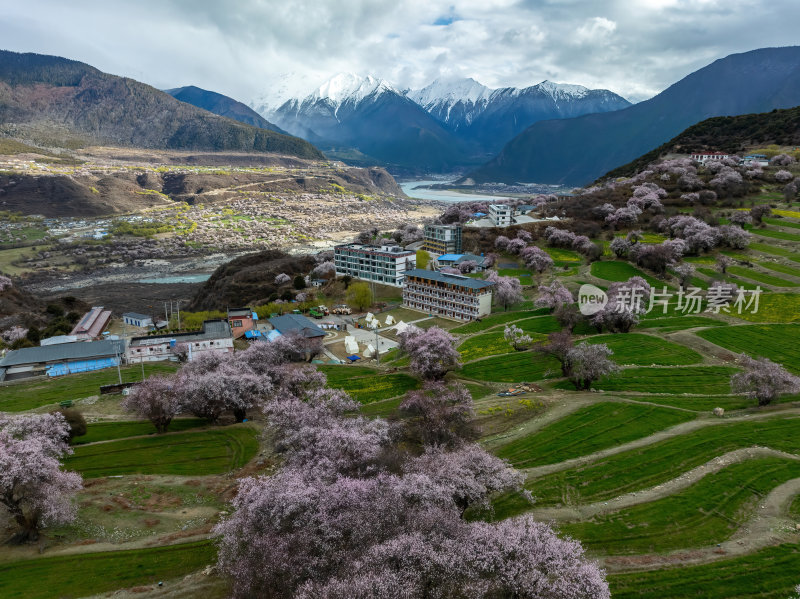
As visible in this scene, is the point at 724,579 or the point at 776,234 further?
the point at 776,234

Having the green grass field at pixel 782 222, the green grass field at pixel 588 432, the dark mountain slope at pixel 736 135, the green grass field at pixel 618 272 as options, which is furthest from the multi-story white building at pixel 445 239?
the dark mountain slope at pixel 736 135

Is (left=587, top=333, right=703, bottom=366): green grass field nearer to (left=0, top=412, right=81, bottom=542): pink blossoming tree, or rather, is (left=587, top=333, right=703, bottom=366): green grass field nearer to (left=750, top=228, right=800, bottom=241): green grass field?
(left=750, top=228, right=800, bottom=241): green grass field

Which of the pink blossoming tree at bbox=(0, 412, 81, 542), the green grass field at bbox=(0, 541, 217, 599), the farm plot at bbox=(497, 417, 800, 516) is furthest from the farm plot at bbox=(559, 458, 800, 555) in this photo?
→ the pink blossoming tree at bbox=(0, 412, 81, 542)

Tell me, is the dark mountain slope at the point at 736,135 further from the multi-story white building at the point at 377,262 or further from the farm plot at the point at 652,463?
the farm plot at the point at 652,463

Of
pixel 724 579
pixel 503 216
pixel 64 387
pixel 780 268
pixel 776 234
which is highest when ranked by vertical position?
pixel 503 216

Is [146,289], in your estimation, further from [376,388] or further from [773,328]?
[773,328]

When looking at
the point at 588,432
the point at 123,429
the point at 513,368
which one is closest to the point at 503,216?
the point at 513,368

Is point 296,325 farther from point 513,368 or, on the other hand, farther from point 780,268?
point 780,268
